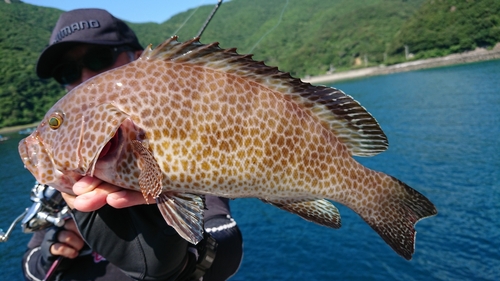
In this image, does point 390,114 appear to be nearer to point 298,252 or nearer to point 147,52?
point 298,252

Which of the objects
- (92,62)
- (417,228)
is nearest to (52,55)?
(92,62)

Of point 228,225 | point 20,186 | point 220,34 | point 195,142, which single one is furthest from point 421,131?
point 220,34

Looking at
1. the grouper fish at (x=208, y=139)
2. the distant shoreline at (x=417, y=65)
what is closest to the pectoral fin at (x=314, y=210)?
the grouper fish at (x=208, y=139)

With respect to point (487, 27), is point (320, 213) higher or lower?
lower

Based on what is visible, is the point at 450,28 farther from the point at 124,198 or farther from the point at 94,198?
the point at 94,198

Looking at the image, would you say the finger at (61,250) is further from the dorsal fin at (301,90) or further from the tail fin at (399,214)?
the tail fin at (399,214)

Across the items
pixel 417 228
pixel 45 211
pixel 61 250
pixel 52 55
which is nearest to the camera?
pixel 61 250
